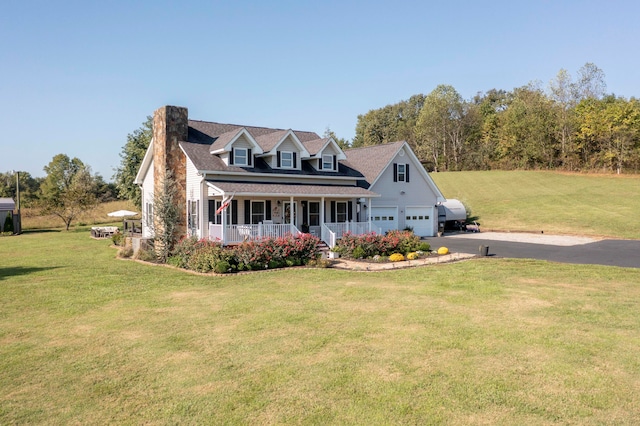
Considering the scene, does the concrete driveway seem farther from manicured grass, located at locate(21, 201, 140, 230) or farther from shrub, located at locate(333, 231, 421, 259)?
manicured grass, located at locate(21, 201, 140, 230)

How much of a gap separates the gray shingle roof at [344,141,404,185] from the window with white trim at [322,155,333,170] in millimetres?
3312

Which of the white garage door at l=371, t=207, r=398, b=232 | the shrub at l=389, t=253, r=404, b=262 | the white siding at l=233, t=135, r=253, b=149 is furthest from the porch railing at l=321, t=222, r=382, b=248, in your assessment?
the white siding at l=233, t=135, r=253, b=149

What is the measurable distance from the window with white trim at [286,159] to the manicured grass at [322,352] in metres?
12.6

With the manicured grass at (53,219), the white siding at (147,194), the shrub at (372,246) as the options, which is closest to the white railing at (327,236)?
the shrub at (372,246)

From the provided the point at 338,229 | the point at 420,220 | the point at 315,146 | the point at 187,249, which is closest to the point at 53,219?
the point at 315,146

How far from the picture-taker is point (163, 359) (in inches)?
305

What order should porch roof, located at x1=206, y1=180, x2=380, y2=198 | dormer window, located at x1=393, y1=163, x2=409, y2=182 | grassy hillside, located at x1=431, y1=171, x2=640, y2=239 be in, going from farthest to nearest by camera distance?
grassy hillside, located at x1=431, y1=171, x2=640, y2=239 < dormer window, located at x1=393, y1=163, x2=409, y2=182 < porch roof, located at x1=206, y1=180, x2=380, y2=198

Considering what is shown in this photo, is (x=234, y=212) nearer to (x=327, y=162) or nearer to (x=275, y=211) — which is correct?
(x=275, y=211)

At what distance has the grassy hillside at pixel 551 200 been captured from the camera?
35812mm

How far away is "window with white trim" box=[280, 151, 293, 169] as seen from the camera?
2627cm

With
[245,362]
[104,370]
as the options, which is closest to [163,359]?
[104,370]

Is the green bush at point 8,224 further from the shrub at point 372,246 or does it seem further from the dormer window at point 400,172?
the dormer window at point 400,172

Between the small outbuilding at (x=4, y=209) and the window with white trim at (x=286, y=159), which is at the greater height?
the window with white trim at (x=286, y=159)

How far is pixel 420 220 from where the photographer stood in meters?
33.4
